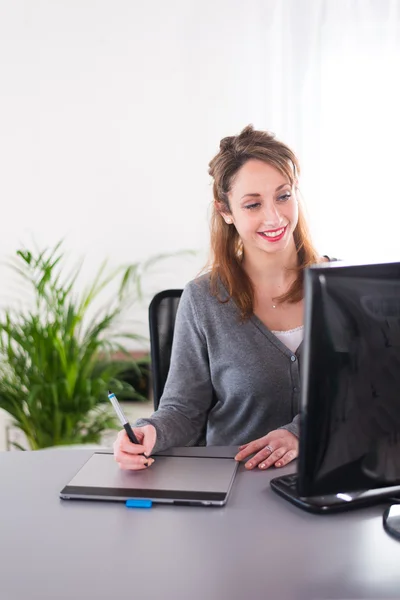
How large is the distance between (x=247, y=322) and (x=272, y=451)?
0.46 meters

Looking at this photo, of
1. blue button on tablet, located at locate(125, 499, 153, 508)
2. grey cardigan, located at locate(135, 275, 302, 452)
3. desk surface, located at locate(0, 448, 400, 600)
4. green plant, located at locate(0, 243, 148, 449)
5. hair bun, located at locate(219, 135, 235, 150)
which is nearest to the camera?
desk surface, located at locate(0, 448, 400, 600)

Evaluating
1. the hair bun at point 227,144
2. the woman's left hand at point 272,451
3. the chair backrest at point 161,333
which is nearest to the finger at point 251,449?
the woman's left hand at point 272,451

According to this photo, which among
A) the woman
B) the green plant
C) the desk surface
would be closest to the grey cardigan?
the woman

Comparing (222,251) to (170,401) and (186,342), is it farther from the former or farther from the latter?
(170,401)

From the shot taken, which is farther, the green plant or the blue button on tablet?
the green plant

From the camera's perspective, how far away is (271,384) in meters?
1.77

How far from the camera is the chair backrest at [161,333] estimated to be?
193 centimetres

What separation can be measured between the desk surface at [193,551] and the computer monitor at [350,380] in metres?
0.10

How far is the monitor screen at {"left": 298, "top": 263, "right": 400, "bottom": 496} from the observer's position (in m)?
0.97

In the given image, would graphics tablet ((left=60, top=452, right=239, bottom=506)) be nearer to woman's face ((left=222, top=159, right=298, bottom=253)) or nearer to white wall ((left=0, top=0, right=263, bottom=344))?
woman's face ((left=222, top=159, right=298, bottom=253))

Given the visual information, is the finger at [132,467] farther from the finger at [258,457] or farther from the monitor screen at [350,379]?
the monitor screen at [350,379]

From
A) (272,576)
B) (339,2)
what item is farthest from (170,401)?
(339,2)

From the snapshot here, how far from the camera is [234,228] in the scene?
1.97 metres

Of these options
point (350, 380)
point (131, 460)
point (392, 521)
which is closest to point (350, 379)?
point (350, 380)
